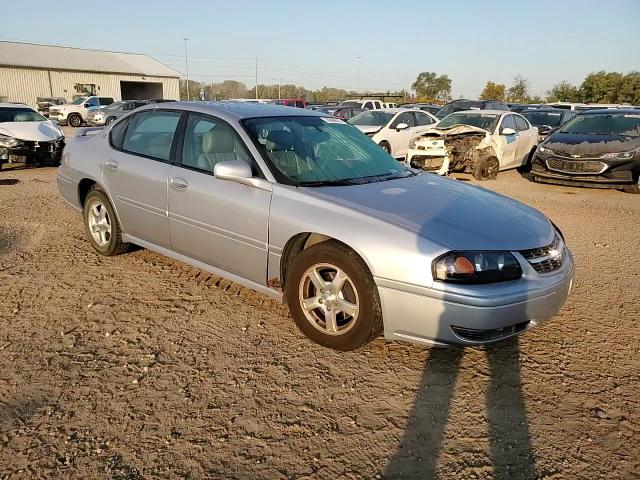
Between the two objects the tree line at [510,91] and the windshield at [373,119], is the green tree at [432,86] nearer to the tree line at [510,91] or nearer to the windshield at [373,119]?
the tree line at [510,91]

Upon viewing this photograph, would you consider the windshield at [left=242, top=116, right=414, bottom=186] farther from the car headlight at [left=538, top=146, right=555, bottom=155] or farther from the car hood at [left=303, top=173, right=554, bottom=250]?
the car headlight at [left=538, top=146, right=555, bottom=155]

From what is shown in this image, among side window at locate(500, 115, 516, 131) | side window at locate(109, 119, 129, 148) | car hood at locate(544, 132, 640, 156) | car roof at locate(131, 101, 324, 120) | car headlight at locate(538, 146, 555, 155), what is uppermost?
car roof at locate(131, 101, 324, 120)

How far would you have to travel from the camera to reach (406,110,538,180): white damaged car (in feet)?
35.0

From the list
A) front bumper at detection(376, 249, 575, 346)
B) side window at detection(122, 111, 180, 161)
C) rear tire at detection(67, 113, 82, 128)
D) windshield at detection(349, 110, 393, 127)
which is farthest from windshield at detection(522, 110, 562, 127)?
rear tire at detection(67, 113, 82, 128)

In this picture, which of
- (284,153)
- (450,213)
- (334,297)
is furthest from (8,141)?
(450,213)

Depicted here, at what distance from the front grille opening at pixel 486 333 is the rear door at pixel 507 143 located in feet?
30.9

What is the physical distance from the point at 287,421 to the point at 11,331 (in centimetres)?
215

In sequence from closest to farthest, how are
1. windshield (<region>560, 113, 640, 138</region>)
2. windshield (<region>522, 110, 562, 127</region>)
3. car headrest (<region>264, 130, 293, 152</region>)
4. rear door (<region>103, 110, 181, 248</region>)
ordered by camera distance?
car headrest (<region>264, 130, 293, 152</region>) < rear door (<region>103, 110, 181, 248</region>) < windshield (<region>560, 113, 640, 138</region>) < windshield (<region>522, 110, 562, 127</region>)

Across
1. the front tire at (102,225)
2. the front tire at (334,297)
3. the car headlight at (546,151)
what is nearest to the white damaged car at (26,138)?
the front tire at (102,225)

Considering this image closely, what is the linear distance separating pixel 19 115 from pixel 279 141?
10.4 m

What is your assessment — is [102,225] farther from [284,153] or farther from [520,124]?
[520,124]

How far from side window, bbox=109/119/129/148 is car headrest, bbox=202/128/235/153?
115 cm

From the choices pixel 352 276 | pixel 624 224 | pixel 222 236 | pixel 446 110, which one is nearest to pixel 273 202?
pixel 222 236

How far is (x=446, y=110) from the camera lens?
66.0 ft
